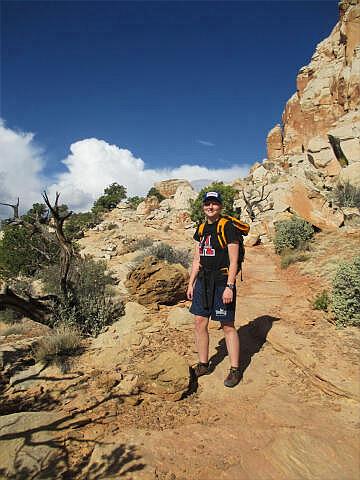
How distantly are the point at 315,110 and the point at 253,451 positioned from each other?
144 ft

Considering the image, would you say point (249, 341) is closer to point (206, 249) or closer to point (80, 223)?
point (206, 249)

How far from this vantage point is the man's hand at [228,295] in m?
3.16

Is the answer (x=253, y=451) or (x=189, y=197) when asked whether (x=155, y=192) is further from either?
(x=253, y=451)

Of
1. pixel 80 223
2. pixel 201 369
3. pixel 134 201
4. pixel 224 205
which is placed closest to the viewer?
pixel 201 369

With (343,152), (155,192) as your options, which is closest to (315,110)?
(343,152)

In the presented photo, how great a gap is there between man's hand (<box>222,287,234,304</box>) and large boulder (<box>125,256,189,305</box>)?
11.1 ft

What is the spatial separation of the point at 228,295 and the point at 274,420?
124cm

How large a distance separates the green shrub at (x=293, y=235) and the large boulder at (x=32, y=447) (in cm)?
967

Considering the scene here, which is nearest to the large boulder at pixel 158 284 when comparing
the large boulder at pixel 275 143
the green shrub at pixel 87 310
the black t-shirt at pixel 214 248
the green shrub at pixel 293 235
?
the green shrub at pixel 87 310

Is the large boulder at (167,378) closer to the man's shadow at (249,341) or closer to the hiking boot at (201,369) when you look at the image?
the hiking boot at (201,369)

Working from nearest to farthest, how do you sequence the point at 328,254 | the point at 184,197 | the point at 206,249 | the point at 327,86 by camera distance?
the point at 206,249 < the point at 328,254 < the point at 184,197 < the point at 327,86

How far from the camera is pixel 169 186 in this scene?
42938 millimetres

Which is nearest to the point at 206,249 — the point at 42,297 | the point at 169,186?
the point at 42,297

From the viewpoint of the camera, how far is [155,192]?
136ft
